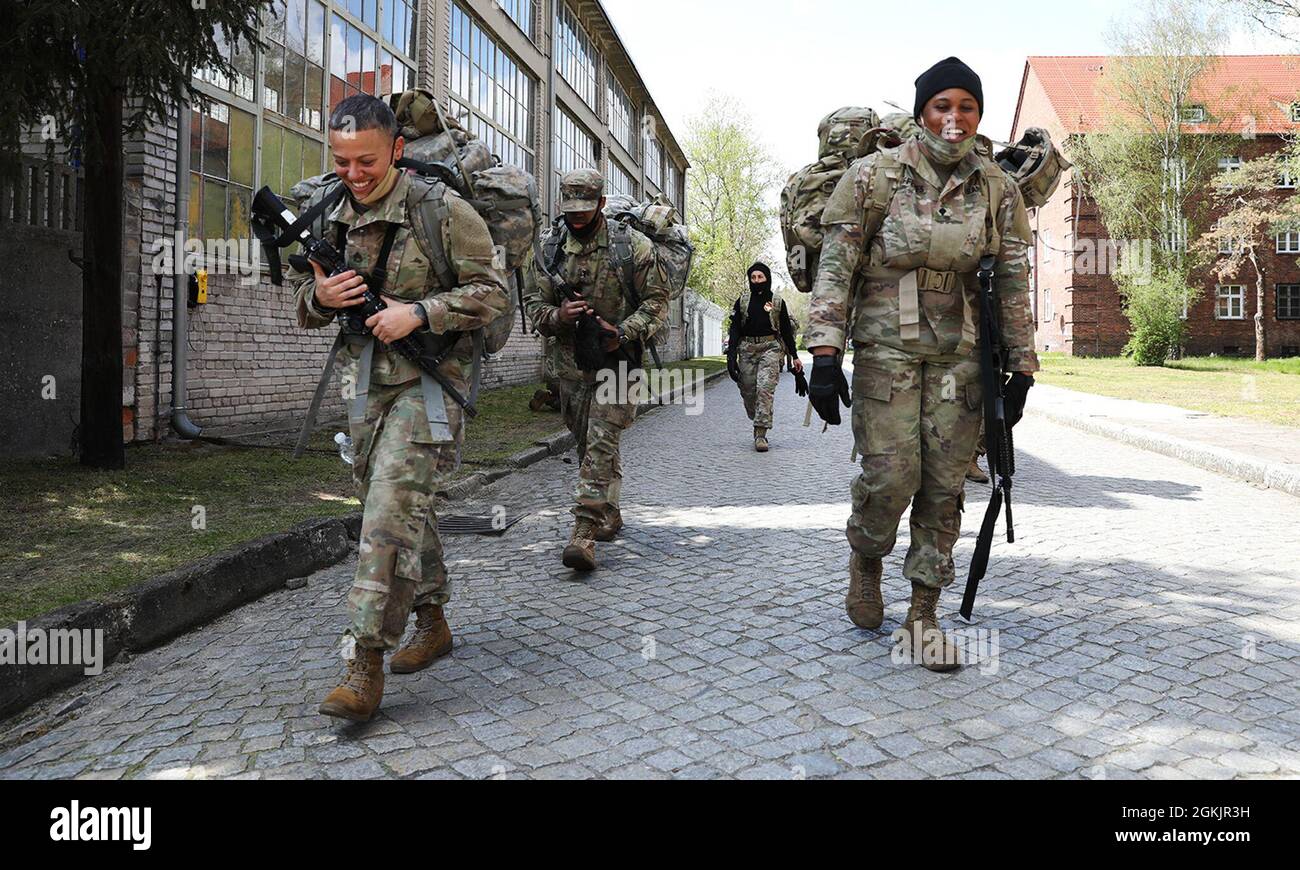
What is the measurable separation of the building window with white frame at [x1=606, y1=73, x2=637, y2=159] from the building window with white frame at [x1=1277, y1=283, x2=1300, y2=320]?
2969 centimetres

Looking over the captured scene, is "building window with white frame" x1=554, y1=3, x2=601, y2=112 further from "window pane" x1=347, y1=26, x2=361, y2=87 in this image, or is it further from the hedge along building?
"window pane" x1=347, y1=26, x2=361, y2=87

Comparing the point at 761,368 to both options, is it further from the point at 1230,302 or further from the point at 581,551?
the point at 1230,302

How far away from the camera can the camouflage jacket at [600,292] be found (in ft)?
18.9

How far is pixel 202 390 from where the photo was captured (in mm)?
10406

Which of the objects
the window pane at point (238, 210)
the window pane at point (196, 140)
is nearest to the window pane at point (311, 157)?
the window pane at point (238, 210)

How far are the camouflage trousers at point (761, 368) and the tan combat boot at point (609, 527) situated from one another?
5253 mm

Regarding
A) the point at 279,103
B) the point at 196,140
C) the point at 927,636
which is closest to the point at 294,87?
the point at 279,103

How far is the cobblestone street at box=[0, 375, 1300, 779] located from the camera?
289 centimetres

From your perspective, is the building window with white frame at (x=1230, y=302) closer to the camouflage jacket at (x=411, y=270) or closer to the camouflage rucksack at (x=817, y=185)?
the camouflage rucksack at (x=817, y=185)

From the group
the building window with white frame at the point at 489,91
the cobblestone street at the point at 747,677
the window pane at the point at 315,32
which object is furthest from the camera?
the building window with white frame at the point at 489,91

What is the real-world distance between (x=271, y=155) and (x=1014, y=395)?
10.5 meters

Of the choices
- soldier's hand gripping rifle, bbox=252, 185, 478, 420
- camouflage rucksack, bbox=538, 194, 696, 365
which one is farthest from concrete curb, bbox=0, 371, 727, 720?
camouflage rucksack, bbox=538, 194, 696, 365

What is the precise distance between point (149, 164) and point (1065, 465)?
380 inches

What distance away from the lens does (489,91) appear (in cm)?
2089
